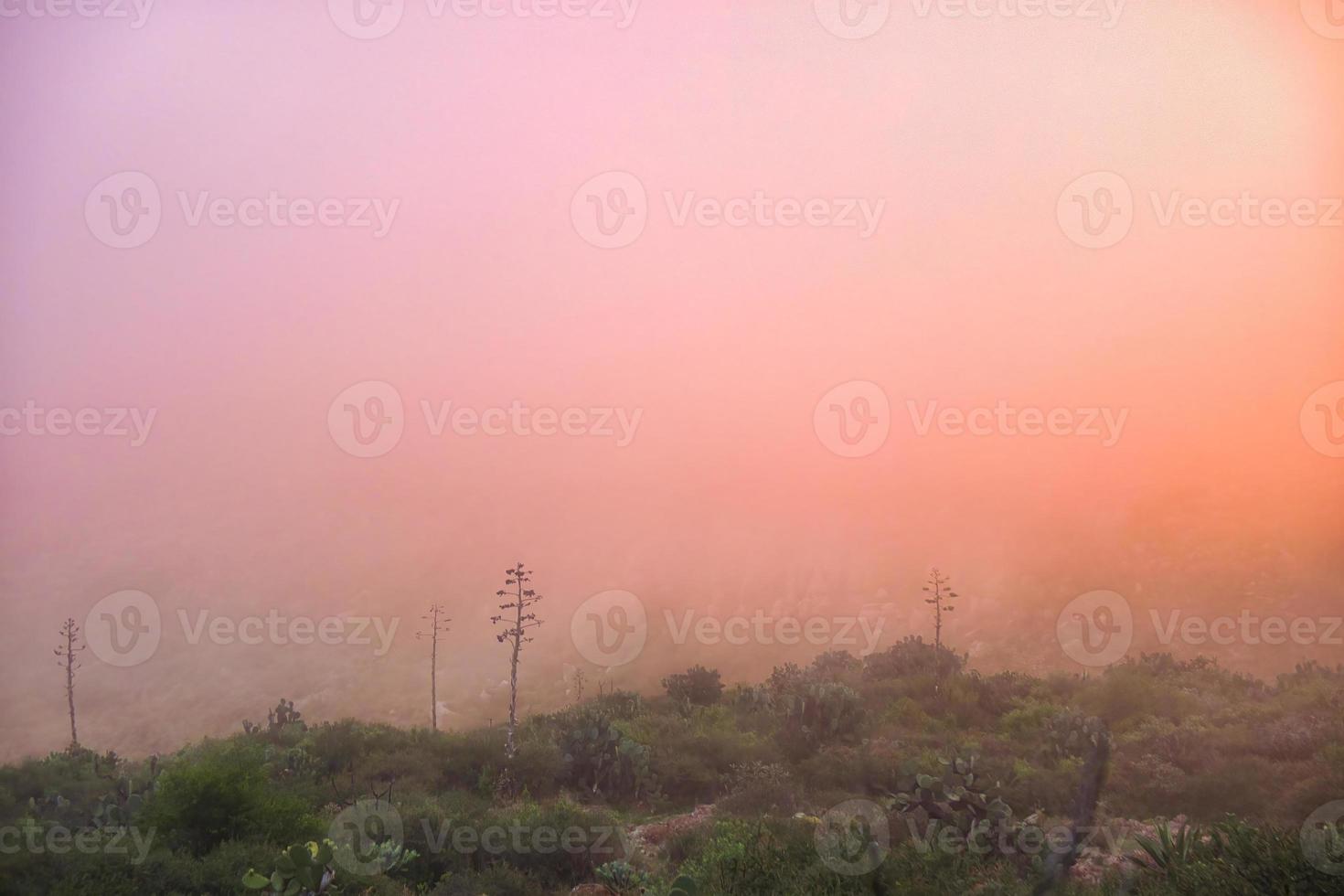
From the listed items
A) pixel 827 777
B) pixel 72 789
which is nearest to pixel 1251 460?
pixel 827 777

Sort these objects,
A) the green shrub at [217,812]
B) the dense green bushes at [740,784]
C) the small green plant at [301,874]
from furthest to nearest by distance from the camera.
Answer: the green shrub at [217,812] → the dense green bushes at [740,784] → the small green plant at [301,874]

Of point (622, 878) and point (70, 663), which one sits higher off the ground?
point (70, 663)

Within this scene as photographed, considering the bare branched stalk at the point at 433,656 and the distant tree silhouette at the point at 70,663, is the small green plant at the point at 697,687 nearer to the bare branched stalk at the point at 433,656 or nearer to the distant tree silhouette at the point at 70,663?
the bare branched stalk at the point at 433,656

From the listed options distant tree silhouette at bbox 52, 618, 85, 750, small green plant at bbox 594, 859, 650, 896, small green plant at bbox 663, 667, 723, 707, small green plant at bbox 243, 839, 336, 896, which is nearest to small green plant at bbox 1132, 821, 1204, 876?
small green plant at bbox 594, 859, 650, 896

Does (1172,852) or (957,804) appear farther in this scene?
(957,804)

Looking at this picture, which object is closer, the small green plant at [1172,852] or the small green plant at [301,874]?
the small green plant at [1172,852]

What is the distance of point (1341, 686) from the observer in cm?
1044

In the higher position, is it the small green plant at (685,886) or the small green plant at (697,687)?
the small green plant at (685,886)

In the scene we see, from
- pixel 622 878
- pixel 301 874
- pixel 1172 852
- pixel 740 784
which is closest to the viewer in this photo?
pixel 1172 852

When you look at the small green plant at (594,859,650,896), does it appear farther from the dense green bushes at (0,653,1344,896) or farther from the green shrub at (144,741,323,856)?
the green shrub at (144,741,323,856)

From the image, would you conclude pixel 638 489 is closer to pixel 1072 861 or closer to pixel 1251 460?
pixel 1251 460

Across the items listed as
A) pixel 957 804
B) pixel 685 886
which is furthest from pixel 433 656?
pixel 957 804

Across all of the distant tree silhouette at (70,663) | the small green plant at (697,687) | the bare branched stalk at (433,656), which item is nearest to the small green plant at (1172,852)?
the small green plant at (697,687)

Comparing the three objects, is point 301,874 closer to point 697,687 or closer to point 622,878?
point 622,878
